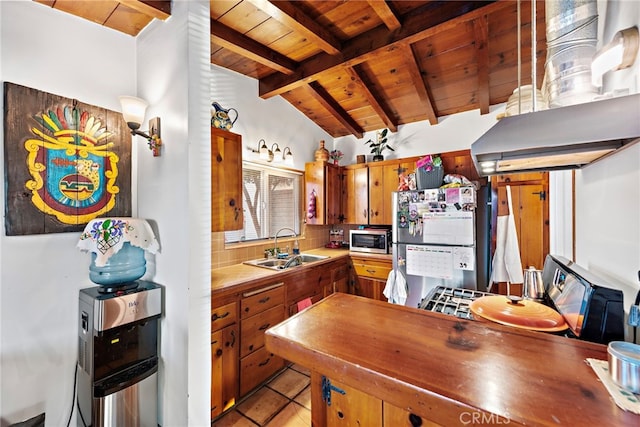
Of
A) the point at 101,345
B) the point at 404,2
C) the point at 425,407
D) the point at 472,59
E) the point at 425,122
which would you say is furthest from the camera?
the point at 425,122

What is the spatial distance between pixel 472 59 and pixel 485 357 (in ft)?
8.95

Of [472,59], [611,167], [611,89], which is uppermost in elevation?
[472,59]

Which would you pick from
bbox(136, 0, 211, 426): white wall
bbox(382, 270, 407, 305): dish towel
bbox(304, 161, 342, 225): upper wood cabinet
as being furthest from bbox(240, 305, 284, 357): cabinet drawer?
bbox(304, 161, 342, 225): upper wood cabinet

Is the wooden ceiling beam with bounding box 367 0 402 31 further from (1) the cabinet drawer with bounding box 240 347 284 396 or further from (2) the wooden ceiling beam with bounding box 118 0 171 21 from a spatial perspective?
(1) the cabinet drawer with bounding box 240 347 284 396

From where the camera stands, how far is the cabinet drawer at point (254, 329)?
1961 mm

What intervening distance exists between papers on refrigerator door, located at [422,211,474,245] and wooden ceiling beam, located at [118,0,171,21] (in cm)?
251

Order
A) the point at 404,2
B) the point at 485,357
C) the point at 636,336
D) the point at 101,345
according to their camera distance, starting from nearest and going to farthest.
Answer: the point at 485,357
the point at 636,336
the point at 101,345
the point at 404,2

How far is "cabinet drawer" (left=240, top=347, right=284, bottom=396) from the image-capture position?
195 centimetres

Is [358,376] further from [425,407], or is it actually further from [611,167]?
[611,167]

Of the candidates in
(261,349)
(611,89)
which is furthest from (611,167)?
(261,349)

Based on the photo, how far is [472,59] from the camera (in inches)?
96.4

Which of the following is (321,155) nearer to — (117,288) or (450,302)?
(450,302)

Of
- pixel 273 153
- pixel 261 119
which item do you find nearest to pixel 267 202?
pixel 273 153

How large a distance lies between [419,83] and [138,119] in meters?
2.54
